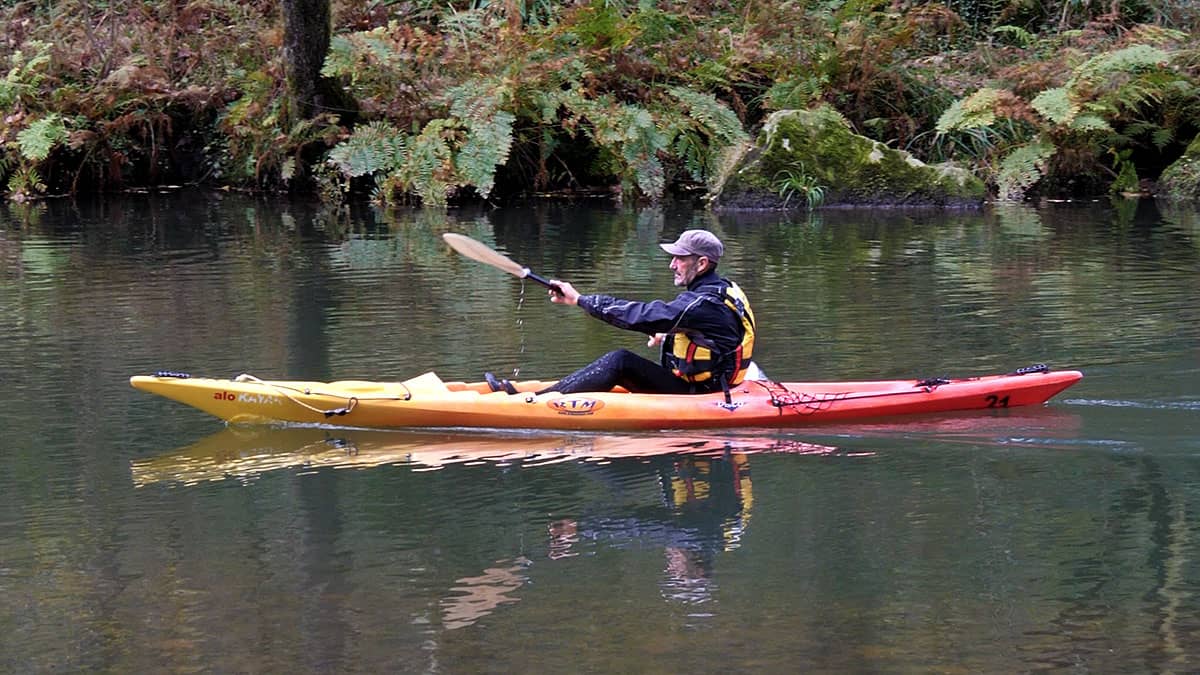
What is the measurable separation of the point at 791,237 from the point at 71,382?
310 inches

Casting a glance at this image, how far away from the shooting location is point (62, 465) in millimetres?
7078

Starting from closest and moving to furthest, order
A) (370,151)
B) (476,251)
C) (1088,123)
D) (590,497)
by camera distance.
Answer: (590,497) → (476,251) → (1088,123) → (370,151)

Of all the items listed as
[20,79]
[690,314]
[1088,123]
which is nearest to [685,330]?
[690,314]

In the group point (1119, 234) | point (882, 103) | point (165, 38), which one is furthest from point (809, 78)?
point (165, 38)

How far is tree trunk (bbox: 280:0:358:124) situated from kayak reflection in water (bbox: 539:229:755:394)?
10336 millimetres

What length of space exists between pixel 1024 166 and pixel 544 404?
35.0ft

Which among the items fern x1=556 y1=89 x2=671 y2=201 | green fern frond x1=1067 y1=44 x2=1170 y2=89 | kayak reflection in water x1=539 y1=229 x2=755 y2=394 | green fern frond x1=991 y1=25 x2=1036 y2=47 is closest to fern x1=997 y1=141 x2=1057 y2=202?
green fern frond x1=1067 y1=44 x2=1170 y2=89

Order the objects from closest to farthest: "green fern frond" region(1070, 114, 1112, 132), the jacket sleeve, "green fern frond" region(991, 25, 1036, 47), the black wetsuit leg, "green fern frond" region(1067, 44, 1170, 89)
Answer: the jacket sleeve < the black wetsuit leg < "green fern frond" region(1070, 114, 1112, 132) < "green fern frond" region(1067, 44, 1170, 89) < "green fern frond" region(991, 25, 1036, 47)

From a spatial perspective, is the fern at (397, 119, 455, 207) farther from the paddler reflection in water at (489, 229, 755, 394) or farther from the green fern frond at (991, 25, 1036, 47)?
the paddler reflection in water at (489, 229, 755, 394)

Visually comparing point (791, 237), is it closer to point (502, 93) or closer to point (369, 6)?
point (502, 93)

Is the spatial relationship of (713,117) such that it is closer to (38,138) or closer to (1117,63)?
(1117,63)

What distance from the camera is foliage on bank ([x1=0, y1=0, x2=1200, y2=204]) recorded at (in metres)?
17.1

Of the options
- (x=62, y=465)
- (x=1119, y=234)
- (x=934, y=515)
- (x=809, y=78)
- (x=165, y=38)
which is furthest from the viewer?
(x=165, y=38)

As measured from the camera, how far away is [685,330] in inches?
302
